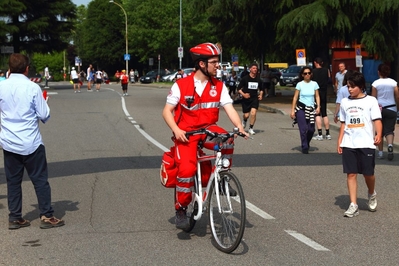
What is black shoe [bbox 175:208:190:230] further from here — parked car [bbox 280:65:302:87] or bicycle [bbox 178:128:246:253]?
parked car [bbox 280:65:302:87]

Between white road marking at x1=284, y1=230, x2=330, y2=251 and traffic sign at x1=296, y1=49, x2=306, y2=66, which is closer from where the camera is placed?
white road marking at x1=284, y1=230, x2=330, y2=251

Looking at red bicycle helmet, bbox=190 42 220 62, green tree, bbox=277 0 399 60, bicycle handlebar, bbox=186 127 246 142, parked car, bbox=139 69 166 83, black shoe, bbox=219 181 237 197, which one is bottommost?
parked car, bbox=139 69 166 83

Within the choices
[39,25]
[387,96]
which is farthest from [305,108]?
[39,25]

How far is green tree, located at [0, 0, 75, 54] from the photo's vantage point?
56906 millimetres

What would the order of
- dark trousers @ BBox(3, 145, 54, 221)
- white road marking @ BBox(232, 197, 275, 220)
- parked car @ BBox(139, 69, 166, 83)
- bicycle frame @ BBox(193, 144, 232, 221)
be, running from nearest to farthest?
1. bicycle frame @ BBox(193, 144, 232, 221)
2. dark trousers @ BBox(3, 145, 54, 221)
3. white road marking @ BBox(232, 197, 275, 220)
4. parked car @ BBox(139, 69, 166, 83)

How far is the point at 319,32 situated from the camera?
28.6 meters

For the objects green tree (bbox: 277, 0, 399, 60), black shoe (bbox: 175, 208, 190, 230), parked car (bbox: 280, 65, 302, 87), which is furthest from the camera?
parked car (bbox: 280, 65, 302, 87)

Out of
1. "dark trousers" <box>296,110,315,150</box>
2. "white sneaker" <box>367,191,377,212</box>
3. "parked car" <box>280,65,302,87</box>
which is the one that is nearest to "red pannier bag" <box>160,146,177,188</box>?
"white sneaker" <box>367,191,377,212</box>

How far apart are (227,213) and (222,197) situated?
0.14 metres

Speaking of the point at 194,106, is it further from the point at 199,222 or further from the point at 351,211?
the point at 351,211

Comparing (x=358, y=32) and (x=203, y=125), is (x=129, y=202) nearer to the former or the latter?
(x=203, y=125)

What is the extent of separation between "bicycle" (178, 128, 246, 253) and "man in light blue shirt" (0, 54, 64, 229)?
1.74 m

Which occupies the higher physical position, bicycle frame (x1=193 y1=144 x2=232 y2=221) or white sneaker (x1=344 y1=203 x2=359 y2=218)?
bicycle frame (x1=193 y1=144 x2=232 y2=221)

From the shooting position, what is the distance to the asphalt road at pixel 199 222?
21.7ft
